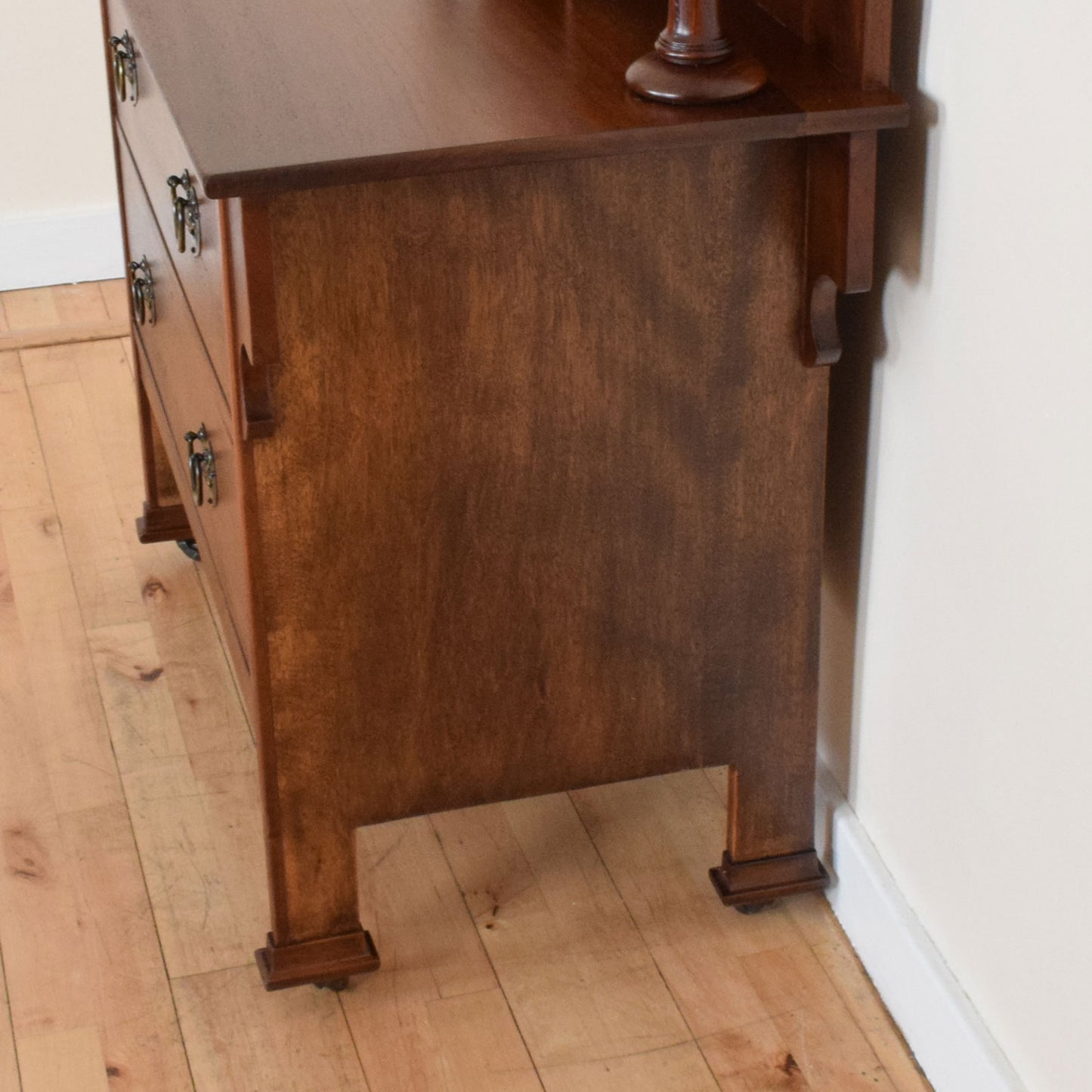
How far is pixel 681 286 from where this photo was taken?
1.52 meters

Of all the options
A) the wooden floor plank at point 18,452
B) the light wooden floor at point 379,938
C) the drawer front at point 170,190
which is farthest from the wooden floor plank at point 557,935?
the wooden floor plank at point 18,452

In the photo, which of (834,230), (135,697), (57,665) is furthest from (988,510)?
(57,665)

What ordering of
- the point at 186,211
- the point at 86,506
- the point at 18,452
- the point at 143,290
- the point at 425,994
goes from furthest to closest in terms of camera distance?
1. the point at 18,452
2. the point at 86,506
3. the point at 143,290
4. the point at 425,994
5. the point at 186,211

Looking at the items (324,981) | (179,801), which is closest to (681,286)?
(324,981)

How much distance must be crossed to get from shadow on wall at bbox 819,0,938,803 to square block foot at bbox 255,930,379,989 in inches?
21.8

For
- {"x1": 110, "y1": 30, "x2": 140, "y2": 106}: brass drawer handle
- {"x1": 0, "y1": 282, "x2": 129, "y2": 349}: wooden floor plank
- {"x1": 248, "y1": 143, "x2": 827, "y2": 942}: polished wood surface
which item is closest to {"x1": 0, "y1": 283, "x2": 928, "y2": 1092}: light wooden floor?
{"x1": 248, "y1": 143, "x2": 827, "y2": 942}: polished wood surface

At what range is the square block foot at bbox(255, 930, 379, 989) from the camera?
68.2 inches

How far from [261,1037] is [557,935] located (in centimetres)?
34

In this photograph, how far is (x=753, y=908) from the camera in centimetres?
186

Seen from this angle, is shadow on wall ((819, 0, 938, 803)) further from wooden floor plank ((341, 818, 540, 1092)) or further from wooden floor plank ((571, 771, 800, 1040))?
wooden floor plank ((341, 818, 540, 1092))

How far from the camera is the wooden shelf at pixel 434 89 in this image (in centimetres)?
137

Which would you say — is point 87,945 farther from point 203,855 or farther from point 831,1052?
point 831,1052

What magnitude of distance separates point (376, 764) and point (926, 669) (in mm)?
543

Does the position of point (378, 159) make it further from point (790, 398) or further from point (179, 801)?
point (179, 801)
